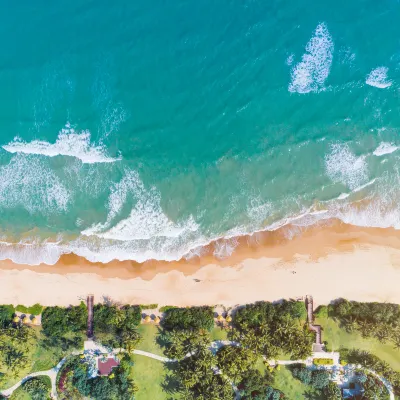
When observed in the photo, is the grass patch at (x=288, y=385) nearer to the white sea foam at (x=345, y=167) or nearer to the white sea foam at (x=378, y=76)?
the white sea foam at (x=345, y=167)

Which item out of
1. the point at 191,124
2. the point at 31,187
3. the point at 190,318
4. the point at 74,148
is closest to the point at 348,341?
the point at 190,318

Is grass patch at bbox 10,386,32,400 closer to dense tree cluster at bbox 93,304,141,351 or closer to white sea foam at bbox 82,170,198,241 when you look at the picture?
dense tree cluster at bbox 93,304,141,351

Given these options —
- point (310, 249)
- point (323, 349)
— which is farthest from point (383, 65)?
point (323, 349)

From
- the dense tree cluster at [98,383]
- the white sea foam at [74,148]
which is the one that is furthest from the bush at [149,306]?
the white sea foam at [74,148]

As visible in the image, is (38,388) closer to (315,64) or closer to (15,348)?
(15,348)

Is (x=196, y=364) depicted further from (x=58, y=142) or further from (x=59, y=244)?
(x=58, y=142)

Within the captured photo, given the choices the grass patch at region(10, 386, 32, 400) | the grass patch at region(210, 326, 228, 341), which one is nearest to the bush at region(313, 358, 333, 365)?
the grass patch at region(210, 326, 228, 341)
